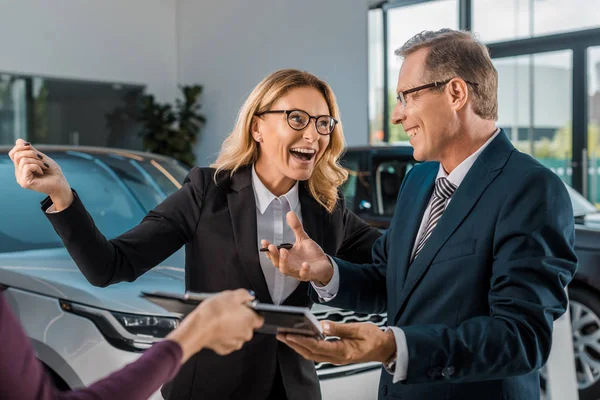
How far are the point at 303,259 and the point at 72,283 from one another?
1233mm

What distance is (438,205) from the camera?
1.59m

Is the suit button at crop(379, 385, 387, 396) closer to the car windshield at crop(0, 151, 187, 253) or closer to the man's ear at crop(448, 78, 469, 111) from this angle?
the man's ear at crop(448, 78, 469, 111)

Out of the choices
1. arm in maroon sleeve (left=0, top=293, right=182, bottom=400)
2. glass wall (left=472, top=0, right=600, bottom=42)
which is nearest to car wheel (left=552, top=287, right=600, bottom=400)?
arm in maroon sleeve (left=0, top=293, right=182, bottom=400)

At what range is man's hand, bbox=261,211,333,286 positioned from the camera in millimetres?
1613

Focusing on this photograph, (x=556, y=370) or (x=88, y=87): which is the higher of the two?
(x=88, y=87)

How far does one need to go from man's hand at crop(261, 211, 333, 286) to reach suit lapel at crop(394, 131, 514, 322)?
23cm

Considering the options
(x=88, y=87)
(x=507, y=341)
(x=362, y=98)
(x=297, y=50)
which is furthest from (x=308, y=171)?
(x=88, y=87)

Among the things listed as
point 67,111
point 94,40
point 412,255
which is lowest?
point 412,255

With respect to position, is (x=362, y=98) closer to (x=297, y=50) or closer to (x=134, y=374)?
(x=297, y=50)

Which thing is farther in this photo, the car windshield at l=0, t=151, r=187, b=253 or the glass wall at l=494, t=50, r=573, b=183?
the glass wall at l=494, t=50, r=573, b=183

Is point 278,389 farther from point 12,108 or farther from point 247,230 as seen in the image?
point 12,108

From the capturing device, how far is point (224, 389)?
1.75 metres

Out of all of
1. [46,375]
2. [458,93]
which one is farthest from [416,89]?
[46,375]

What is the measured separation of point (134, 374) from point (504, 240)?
29.5 inches
